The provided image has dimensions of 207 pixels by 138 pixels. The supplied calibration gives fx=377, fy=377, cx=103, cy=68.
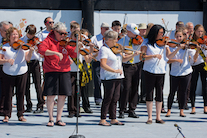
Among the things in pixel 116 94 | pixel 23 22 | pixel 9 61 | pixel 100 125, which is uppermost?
pixel 23 22

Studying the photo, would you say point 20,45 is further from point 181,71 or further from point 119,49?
point 181,71

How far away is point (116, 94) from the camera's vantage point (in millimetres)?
6738

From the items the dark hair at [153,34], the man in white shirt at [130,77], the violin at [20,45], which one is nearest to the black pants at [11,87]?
the violin at [20,45]

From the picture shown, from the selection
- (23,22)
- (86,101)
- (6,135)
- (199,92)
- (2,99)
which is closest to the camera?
(6,135)

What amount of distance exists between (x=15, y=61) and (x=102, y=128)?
1.99m

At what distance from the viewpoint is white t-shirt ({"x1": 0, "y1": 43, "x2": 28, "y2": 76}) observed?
6812 millimetres

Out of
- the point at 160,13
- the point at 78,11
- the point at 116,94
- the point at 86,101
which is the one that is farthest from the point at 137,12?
the point at 116,94

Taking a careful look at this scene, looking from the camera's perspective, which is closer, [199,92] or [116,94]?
[116,94]

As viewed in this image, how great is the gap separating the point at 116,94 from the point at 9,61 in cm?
199

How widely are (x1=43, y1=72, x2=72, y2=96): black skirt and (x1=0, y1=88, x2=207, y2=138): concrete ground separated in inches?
23.6

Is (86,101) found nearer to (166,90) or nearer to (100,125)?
(100,125)

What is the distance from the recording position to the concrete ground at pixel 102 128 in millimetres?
5797

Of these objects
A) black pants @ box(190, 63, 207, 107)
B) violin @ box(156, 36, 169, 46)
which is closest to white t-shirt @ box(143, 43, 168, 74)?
violin @ box(156, 36, 169, 46)

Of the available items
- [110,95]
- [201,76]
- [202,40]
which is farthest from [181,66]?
[110,95]
